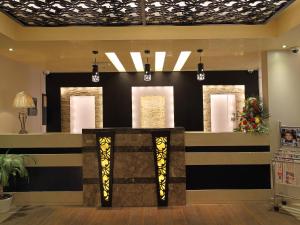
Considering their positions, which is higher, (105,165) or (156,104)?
(156,104)

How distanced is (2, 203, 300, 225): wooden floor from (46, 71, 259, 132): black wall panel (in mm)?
4071

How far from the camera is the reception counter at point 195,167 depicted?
496cm

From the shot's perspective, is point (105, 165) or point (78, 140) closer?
point (105, 165)

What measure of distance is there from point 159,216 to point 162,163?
863 millimetres

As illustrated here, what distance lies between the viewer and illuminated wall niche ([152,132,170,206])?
15.9 ft

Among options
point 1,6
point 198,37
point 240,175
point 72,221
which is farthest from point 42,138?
point 240,175

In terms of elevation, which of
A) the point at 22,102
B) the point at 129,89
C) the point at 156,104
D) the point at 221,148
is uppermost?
the point at 129,89

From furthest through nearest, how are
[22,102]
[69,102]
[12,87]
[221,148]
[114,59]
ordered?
[69,102] → [114,59] → [12,87] → [22,102] → [221,148]

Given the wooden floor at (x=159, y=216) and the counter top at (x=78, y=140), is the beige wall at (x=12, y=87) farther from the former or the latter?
the wooden floor at (x=159, y=216)

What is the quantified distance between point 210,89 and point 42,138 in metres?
5.40

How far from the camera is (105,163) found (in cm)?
489

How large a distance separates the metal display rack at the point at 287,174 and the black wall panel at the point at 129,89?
382cm

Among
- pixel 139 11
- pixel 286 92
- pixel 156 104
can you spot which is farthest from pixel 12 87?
pixel 286 92

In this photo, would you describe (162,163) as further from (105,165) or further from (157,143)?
(105,165)
